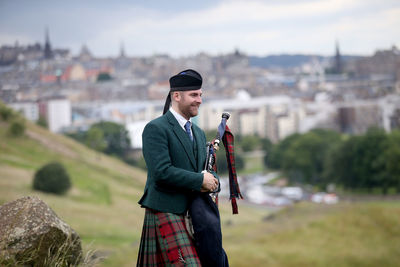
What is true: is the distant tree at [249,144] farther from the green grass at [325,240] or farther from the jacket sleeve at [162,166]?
the jacket sleeve at [162,166]

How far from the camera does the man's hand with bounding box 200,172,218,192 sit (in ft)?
13.2

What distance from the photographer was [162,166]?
4012mm

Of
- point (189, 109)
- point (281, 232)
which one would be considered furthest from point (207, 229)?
point (281, 232)

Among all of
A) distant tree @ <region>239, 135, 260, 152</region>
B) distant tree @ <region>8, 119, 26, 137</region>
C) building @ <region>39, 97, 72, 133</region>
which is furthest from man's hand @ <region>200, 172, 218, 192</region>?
building @ <region>39, 97, 72, 133</region>

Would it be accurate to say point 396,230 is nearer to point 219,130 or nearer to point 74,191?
point 219,130

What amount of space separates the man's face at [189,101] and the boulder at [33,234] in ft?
3.83

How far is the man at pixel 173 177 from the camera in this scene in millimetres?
4023

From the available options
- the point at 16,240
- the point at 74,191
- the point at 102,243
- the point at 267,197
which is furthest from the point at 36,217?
the point at 267,197

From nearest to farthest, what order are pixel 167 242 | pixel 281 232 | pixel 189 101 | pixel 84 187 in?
pixel 167 242, pixel 189 101, pixel 281 232, pixel 84 187

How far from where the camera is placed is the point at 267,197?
8362cm

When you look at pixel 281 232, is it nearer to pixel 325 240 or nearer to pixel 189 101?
pixel 325 240

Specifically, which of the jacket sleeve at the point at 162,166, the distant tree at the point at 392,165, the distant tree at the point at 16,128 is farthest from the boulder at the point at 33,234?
the distant tree at the point at 392,165

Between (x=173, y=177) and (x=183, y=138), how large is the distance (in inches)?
12.7

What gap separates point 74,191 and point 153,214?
138ft
